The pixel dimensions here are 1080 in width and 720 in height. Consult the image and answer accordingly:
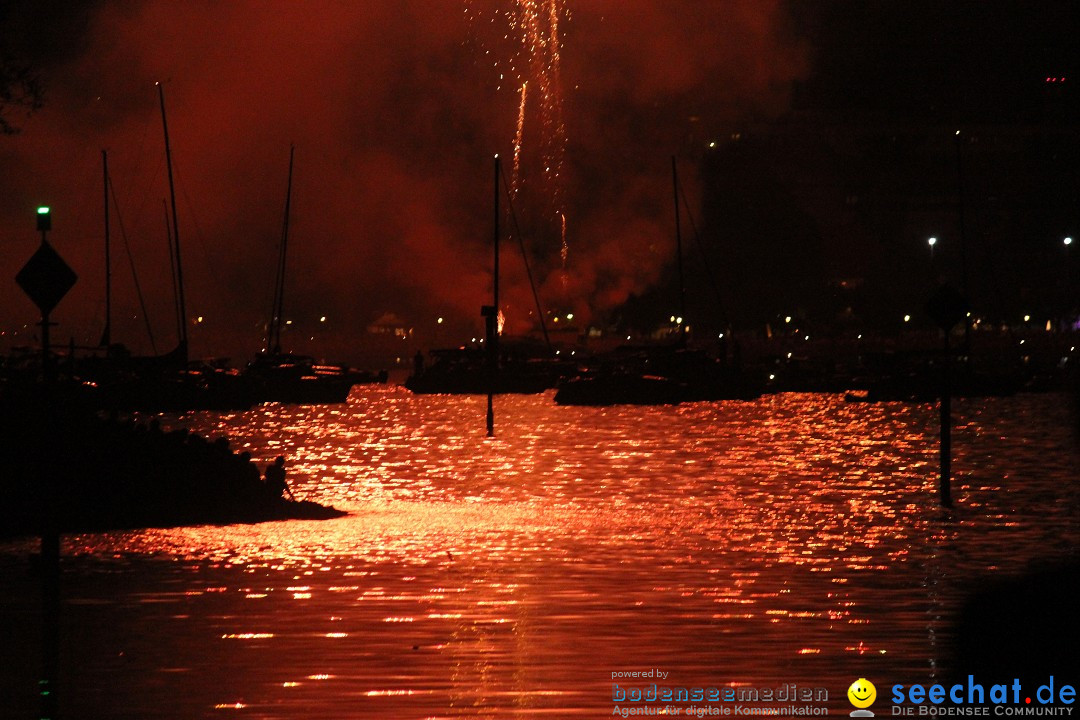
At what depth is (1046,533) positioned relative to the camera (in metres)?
16.6

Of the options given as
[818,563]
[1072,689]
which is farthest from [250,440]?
[1072,689]

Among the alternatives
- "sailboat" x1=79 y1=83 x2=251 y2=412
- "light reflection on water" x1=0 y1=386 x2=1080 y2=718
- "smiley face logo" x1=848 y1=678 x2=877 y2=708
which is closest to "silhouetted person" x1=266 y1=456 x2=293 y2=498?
"light reflection on water" x1=0 y1=386 x2=1080 y2=718

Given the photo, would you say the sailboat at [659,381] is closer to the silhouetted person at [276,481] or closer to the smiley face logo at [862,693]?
the silhouetted person at [276,481]

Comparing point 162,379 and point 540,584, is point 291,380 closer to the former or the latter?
point 162,379

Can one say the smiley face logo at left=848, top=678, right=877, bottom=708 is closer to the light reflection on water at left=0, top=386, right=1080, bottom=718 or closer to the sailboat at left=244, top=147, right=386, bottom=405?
the light reflection on water at left=0, top=386, right=1080, bottom=718

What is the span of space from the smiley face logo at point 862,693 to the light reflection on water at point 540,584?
4.3 inches

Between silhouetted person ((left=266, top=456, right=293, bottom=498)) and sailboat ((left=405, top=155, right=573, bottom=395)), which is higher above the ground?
sailboat ((left=405, top=155, right=573, bottom=395))

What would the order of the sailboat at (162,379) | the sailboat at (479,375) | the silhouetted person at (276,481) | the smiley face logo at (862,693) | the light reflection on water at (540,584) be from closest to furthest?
the smiley face logo at (862,693), the light reflection on water at (540,584), the silhouetted person at (276,481), the sailboat at (162,379), the sailboat at (479,375)

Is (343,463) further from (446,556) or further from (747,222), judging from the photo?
(747,222)

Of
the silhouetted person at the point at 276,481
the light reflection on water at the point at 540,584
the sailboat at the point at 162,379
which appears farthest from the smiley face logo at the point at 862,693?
the sailboat at the point at 162,379

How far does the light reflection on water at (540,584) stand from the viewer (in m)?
9.52

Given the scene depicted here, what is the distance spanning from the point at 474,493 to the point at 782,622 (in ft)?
36.4

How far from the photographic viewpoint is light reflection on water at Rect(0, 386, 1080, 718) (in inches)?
375

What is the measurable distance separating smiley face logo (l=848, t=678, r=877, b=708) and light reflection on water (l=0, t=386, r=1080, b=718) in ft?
0.36
